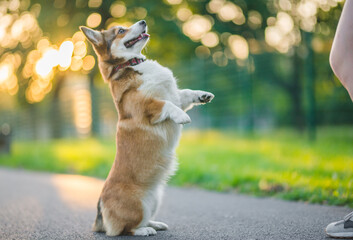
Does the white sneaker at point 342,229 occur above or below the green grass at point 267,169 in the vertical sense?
above

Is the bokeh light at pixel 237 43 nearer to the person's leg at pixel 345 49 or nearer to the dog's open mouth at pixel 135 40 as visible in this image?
the dog's open mouth at pixel 135 40

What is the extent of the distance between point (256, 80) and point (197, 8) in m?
5.34

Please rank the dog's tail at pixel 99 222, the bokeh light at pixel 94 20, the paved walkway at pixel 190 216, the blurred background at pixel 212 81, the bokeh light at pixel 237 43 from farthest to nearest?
1. the bokeh light at pixel 237 43
2. the bokeh light at pixel 94 20
3. the blurred background at pixel 212 81
4. the dog's tail at pixel 99 222
5. the paved walkway at pixel 190 216

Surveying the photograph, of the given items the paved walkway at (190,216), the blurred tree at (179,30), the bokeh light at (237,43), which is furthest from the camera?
the bokeh light at (237,43)

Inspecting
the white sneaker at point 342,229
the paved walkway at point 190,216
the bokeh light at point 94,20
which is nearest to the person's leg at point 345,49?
the white sneaker at point 342,229

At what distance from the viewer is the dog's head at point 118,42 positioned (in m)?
3.38

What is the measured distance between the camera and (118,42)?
3.46 meters

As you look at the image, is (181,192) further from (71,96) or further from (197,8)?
(71,96)

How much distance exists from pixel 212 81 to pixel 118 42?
30.0 ft

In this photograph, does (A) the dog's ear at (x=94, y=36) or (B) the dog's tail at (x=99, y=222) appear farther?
(A) the dog's ear at (x=94, y=36)

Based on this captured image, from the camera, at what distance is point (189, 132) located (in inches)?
525

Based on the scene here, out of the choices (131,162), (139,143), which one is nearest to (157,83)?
(139,143)

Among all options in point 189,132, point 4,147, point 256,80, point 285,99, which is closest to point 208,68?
point 256,80

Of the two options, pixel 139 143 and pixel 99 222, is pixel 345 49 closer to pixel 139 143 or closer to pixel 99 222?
pixel 139 143
